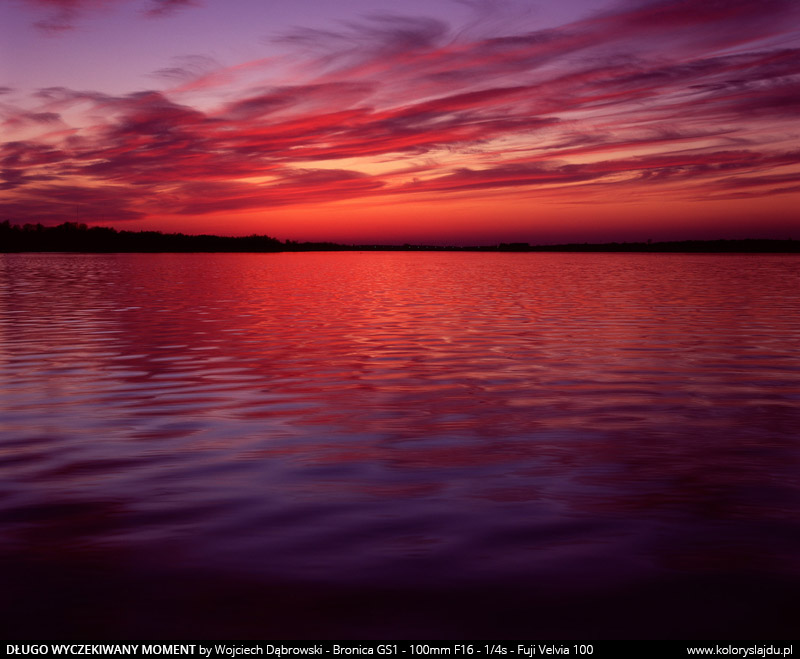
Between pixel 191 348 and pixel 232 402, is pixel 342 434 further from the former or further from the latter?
pixel 191 348

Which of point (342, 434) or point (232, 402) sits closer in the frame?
point (342, 434)

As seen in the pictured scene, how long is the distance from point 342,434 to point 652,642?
6.48 meters

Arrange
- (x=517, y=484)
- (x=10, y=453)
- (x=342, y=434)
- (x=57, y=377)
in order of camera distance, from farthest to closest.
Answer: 1. (x=57, y=377)
2. (x=342, y=434)
3. (x=10, y=453)
4. (x=517, y=484)

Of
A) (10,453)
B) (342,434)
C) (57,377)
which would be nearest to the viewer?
(10,453)

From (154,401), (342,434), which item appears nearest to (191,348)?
(154,401)

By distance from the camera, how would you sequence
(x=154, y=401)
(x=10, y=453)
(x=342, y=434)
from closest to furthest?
(x=10, y=453) → (x=342, y=434) → (x=154, y=401)

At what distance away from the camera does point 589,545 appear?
21.3ft

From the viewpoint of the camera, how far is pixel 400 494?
795 cm

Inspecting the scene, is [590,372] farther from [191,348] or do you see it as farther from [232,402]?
[191,348]

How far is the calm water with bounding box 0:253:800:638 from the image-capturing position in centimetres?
534

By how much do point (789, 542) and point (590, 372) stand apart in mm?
9784

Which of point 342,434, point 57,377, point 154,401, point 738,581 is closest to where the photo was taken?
point 738,581

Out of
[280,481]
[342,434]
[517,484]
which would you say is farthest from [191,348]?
[517,484]

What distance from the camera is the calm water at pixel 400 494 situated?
5.34m
